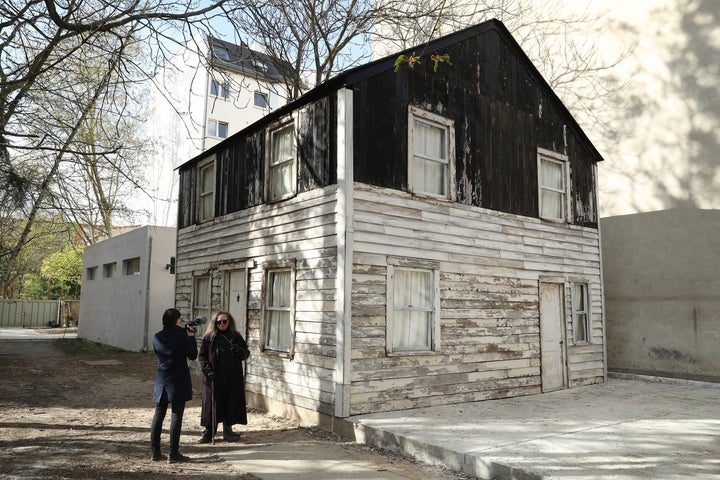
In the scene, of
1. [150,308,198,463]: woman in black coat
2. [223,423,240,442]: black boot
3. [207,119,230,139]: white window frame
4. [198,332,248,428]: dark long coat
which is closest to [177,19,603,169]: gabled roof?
[198,332,248,428]: dark long coat

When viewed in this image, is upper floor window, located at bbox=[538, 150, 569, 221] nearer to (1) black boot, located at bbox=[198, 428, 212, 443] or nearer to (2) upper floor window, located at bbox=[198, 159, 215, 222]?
(2) upper floor window, located at bbox=[198, 159, 215, 222]

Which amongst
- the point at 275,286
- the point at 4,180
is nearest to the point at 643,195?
the point at 275,286

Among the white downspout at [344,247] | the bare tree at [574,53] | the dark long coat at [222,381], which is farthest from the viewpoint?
the bare tree at [574,53]

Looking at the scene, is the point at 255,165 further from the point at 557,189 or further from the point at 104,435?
the point at 557,189

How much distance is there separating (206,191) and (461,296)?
7131mm

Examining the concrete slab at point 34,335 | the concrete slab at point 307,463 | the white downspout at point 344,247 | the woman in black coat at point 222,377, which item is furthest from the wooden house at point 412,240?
the concrete slab at point 34,335

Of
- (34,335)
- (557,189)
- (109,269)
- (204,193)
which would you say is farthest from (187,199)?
(34,335)

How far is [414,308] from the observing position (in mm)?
9719

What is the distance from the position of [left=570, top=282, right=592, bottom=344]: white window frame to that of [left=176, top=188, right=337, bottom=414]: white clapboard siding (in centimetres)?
680

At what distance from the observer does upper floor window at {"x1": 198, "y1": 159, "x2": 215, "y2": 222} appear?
13.8m

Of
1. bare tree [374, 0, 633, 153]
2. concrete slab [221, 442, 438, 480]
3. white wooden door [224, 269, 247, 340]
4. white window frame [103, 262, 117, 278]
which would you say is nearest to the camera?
concrete slab [221, 442, 438, 480]

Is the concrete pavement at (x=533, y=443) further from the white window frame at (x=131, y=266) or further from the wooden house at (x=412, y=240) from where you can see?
the white window frame at (x=131, y=266)

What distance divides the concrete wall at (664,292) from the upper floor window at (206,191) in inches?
423

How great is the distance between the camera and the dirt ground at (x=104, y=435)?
647 centimetres
